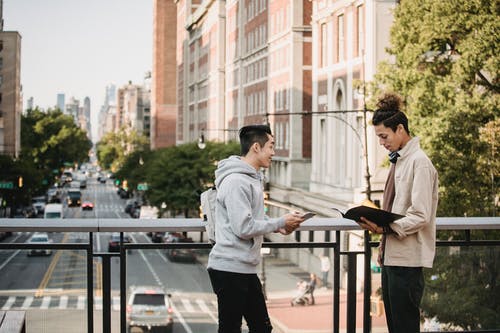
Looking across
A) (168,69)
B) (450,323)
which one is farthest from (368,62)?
(168,69)

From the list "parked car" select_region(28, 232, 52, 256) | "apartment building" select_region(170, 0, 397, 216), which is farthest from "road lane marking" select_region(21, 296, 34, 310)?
"apartment building" select_region(170, 0, 397, 216)

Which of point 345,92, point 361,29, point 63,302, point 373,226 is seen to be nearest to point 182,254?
point 63,302

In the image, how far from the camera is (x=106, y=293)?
7707 millimetres

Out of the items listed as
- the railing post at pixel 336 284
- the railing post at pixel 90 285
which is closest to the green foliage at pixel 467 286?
the railing post at pixel 336 284

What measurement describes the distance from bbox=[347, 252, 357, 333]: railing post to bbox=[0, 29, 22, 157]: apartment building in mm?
98839

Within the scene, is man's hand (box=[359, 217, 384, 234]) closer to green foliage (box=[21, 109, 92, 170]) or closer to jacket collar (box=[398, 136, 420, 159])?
jacket collar (box=[398, 136, 420, 159])

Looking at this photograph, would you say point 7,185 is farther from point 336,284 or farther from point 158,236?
point 336,284

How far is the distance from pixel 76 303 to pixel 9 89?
101395 mm

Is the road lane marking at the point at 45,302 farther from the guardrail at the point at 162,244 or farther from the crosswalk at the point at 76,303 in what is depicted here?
the guardrail at the point at 162,244

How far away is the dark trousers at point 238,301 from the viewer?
19.9ft

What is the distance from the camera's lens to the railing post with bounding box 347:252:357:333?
808cm

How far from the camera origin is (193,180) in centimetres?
5884

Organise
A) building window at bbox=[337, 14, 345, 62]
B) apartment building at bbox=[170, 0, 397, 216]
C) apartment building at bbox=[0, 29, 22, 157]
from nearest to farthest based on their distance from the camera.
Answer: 1. apartment building at bbox=[170, 0, 397, 216]
2. building window at bbox=[337, 14, 345, 62]
3. apartment building at bbox=[0, 29, 22, 157]

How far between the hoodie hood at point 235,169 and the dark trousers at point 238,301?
2.24 ft
